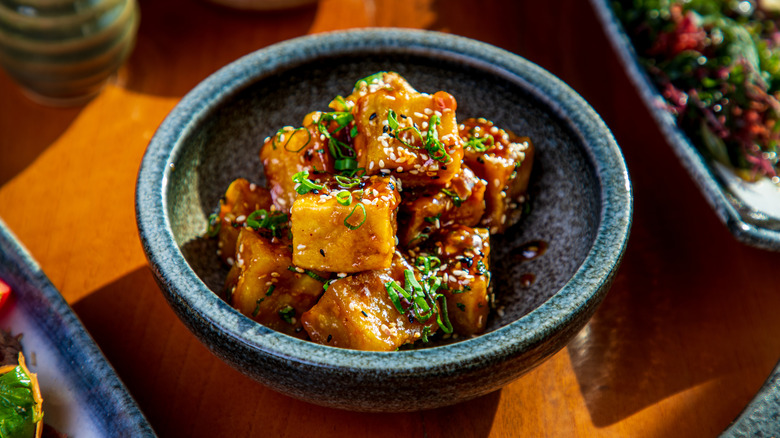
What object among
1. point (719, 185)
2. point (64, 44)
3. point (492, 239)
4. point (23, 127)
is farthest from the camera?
point (23, 127)

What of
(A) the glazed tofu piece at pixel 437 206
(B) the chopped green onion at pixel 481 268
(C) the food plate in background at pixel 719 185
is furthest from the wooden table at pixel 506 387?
(A) the glazed tofu piece at pixel 437 206

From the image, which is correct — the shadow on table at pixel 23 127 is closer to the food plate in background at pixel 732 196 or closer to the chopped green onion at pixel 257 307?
the chopped green onion at pixel 257 307

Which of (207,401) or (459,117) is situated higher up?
(459,117)

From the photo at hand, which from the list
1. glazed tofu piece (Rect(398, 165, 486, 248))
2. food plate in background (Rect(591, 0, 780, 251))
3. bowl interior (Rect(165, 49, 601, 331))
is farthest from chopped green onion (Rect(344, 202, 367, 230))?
food plate in background (Rect(591, 0, 780, 251))

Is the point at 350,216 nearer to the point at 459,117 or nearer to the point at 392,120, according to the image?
the point at 392,120

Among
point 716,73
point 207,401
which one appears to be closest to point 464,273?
point 207,401
